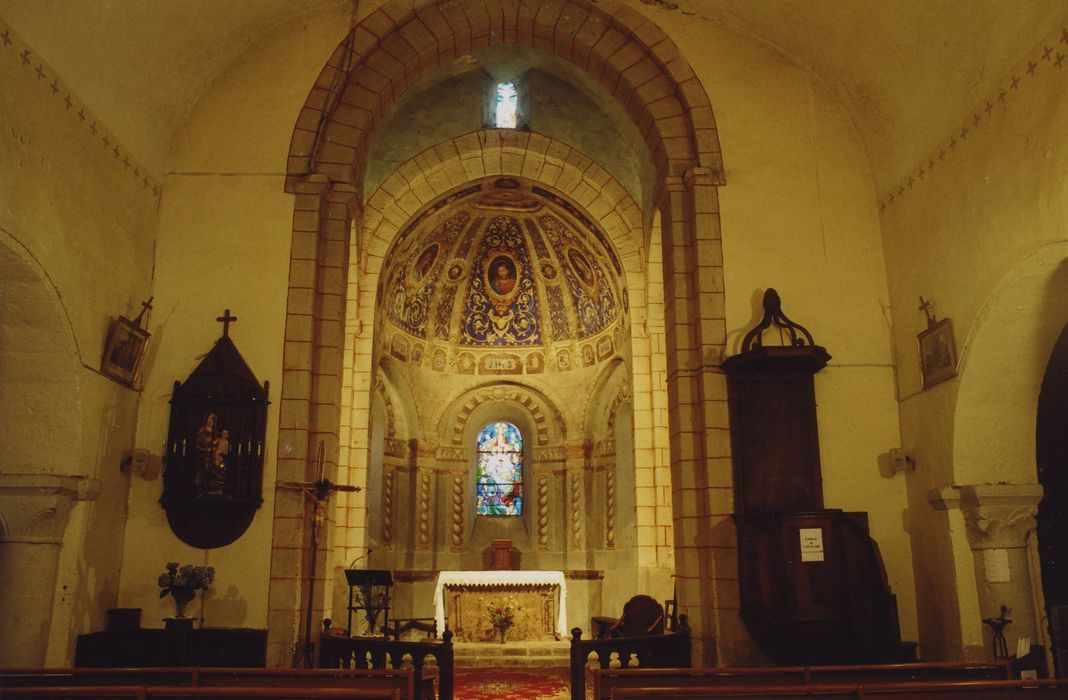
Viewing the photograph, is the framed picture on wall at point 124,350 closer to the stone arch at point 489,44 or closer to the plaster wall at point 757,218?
the plaster wall at point 757,218

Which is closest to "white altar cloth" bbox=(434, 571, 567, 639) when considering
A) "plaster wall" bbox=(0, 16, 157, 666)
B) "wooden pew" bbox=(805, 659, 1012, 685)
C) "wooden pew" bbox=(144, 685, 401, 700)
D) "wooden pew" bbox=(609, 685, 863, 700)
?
"plaster wall" bbox=(0, 16, 157, 666)

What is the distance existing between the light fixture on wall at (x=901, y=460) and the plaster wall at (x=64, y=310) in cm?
703

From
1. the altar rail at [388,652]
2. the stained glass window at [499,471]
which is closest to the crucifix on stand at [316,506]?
the altar rail at [388,652]

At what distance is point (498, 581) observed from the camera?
13.6 metres

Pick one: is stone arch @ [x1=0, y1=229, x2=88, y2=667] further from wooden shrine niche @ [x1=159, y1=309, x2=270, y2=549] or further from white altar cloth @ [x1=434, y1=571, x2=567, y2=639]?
white altar cloth @ [x1=434, y1=571, x2=567, y2=639]

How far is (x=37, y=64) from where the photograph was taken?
6.66 m

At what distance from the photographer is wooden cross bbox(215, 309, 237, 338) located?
329 inches

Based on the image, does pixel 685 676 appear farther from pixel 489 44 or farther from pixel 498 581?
pixel 498 581

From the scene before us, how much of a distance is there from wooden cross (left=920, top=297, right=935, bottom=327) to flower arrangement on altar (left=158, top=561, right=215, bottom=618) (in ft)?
21.6

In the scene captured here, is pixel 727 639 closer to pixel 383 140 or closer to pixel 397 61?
pixel 397 61

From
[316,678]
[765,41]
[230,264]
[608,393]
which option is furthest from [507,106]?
[316,678]

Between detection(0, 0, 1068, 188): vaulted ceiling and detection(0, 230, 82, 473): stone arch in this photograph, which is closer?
detection(0, 0, 1068, 188): vaulted ceiling

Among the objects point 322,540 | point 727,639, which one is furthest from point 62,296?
point 727,639

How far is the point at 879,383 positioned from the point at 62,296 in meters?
7.26
